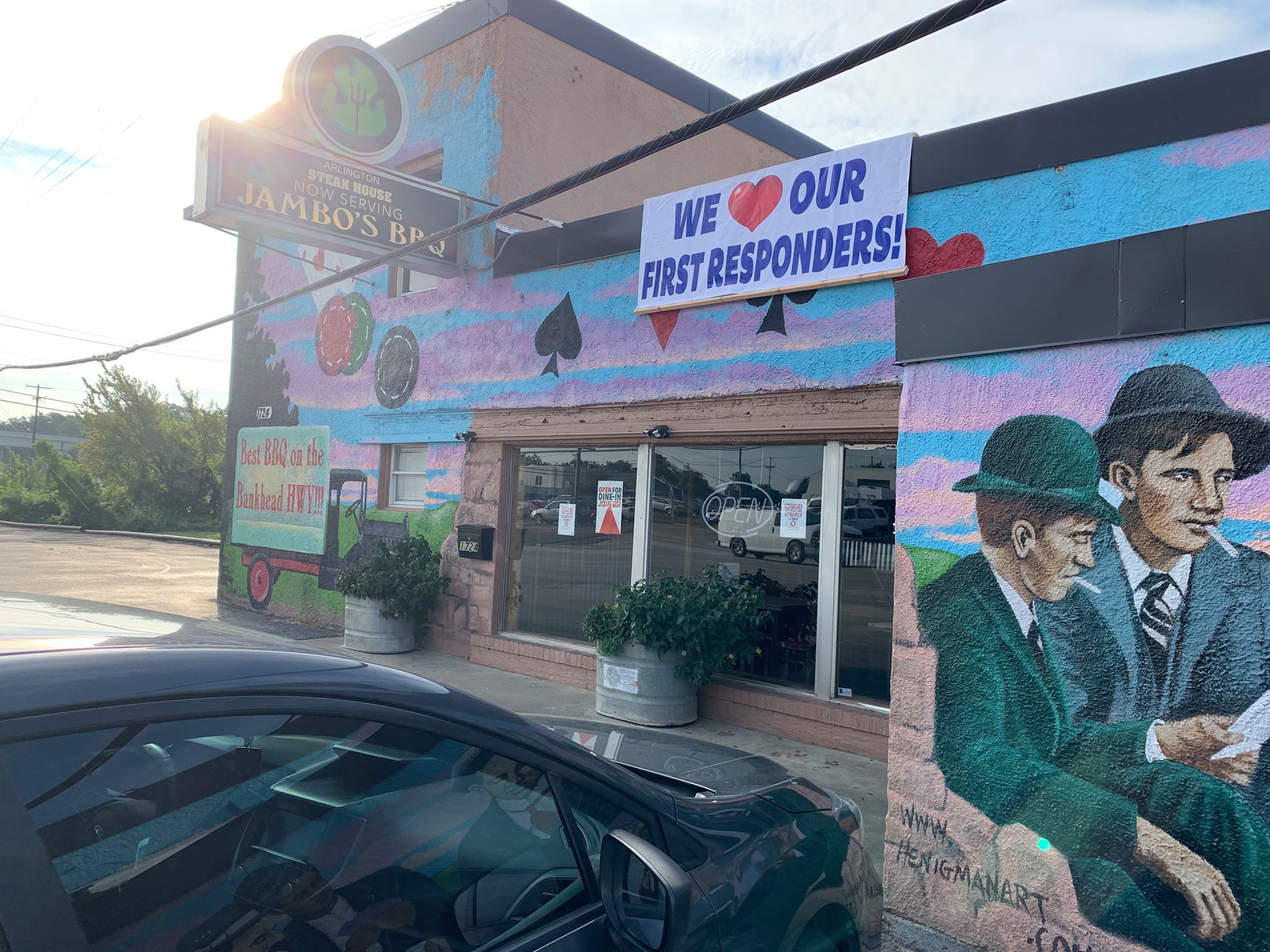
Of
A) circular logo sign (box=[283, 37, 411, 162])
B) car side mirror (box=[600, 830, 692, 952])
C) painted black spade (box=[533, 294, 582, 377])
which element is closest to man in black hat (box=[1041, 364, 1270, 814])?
car side mirror (box=[600, 830, 692, 952])

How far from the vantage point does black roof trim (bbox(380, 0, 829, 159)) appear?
10008 millimetres

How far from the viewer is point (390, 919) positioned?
1688 mm

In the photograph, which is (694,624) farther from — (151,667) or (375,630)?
(151,667)

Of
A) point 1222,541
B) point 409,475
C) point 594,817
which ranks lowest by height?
point 594,817

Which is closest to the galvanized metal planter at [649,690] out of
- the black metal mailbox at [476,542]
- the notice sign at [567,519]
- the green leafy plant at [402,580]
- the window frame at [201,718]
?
the notice sign at [567,519]

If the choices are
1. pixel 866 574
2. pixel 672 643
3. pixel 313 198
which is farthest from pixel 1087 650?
pixel 313 198

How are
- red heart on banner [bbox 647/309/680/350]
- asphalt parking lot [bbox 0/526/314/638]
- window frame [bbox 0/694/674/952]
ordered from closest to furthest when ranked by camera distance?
window frame [bbox 0/694/674/952]
red heart on banner [bbox 647/309/680/350]
asphalt parking lot [bbox 0/526/314/638]

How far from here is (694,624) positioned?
6.84 m

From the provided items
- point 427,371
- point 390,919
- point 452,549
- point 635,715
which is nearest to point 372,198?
point 427,371

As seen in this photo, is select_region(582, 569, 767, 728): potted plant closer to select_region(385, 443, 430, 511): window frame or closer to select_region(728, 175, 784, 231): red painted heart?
select_region(728, 175, 784, 231): red painted heart

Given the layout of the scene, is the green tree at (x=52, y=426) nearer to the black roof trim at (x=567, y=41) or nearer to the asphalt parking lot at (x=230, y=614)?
the asphalt parking lot at (x=230, y=614)

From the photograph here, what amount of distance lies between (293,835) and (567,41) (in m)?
10.4

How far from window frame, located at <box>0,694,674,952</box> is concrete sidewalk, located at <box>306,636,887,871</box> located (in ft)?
8.04

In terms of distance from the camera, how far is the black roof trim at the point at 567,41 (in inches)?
394
